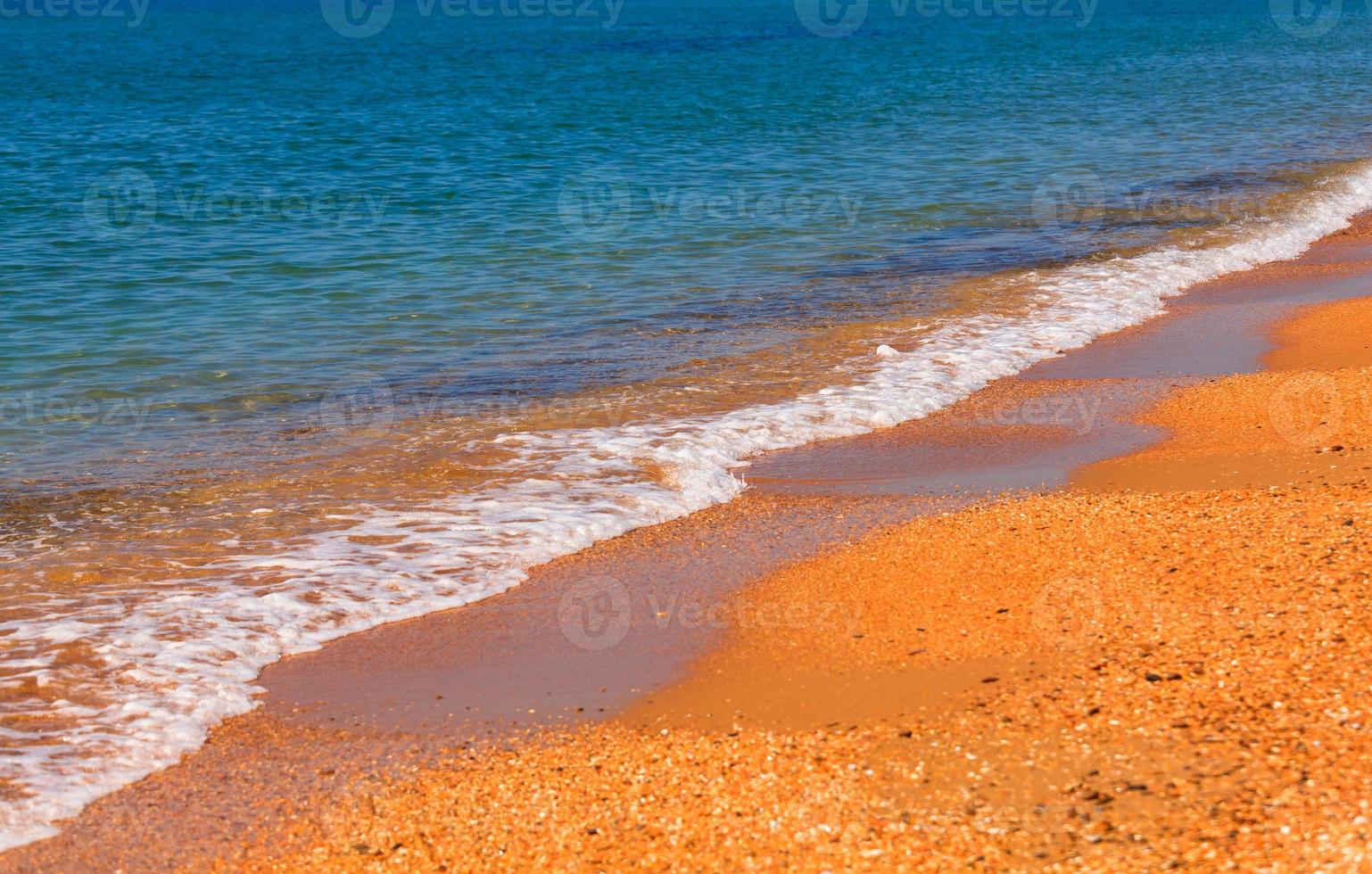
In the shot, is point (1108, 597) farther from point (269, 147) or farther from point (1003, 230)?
point (269, 147)

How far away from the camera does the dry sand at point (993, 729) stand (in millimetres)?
3912

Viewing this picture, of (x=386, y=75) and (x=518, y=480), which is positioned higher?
(x=386, y=75)

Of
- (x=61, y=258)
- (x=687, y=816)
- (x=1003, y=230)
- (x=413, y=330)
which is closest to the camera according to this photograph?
(x=687, y=816)

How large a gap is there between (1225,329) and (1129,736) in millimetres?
7956

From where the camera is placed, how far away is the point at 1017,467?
785cm

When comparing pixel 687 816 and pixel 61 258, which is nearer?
pixel 687 816

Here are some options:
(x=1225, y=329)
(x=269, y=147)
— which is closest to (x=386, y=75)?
(x=269, y=147)
